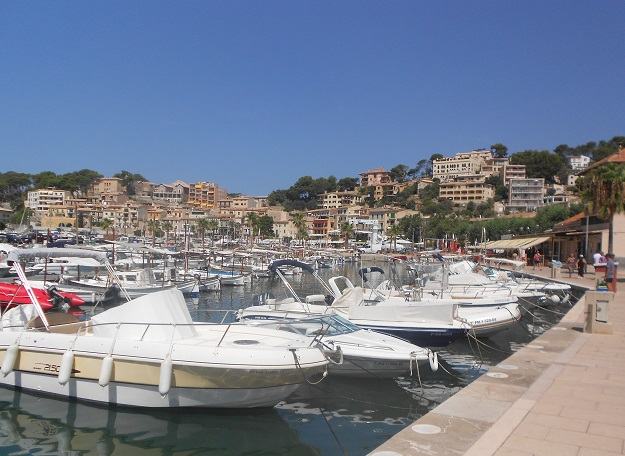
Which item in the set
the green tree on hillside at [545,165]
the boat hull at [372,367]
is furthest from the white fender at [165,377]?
the green tree on hillside at [545,165]

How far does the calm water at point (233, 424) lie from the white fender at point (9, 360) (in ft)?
2.49

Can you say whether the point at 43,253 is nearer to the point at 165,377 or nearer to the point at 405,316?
the point at 165,377

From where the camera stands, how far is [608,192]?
129 ft

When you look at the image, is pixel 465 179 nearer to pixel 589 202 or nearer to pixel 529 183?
pixel 529 183

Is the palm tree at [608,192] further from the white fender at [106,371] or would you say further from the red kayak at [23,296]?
Answer: the white fender at [106,371]

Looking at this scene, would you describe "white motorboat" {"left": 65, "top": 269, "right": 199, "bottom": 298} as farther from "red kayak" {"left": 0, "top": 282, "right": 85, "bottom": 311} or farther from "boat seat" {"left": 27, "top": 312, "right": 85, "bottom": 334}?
"boat seat" {"left": 27, "top": 312, "right": 85, "bottom": 334}

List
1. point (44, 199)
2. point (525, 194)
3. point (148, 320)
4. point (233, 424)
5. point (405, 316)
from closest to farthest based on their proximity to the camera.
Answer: point (233, 424) < point (148, 320) < point (405, 316) < point (525, 194) < point (44, 199)

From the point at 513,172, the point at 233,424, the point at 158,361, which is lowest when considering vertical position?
the point at 233,424

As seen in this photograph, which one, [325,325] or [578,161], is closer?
[325,325]

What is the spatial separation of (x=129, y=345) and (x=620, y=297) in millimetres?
23985

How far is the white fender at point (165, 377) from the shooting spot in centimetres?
982

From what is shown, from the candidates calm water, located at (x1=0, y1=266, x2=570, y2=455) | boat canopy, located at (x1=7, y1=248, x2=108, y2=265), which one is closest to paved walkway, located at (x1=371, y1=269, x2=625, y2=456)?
calm water, located at (x1=0, y1=266, x2=570, y2=455)

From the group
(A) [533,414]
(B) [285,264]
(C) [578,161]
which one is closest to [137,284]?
(B) [285,264]

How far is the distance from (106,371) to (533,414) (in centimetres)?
746
